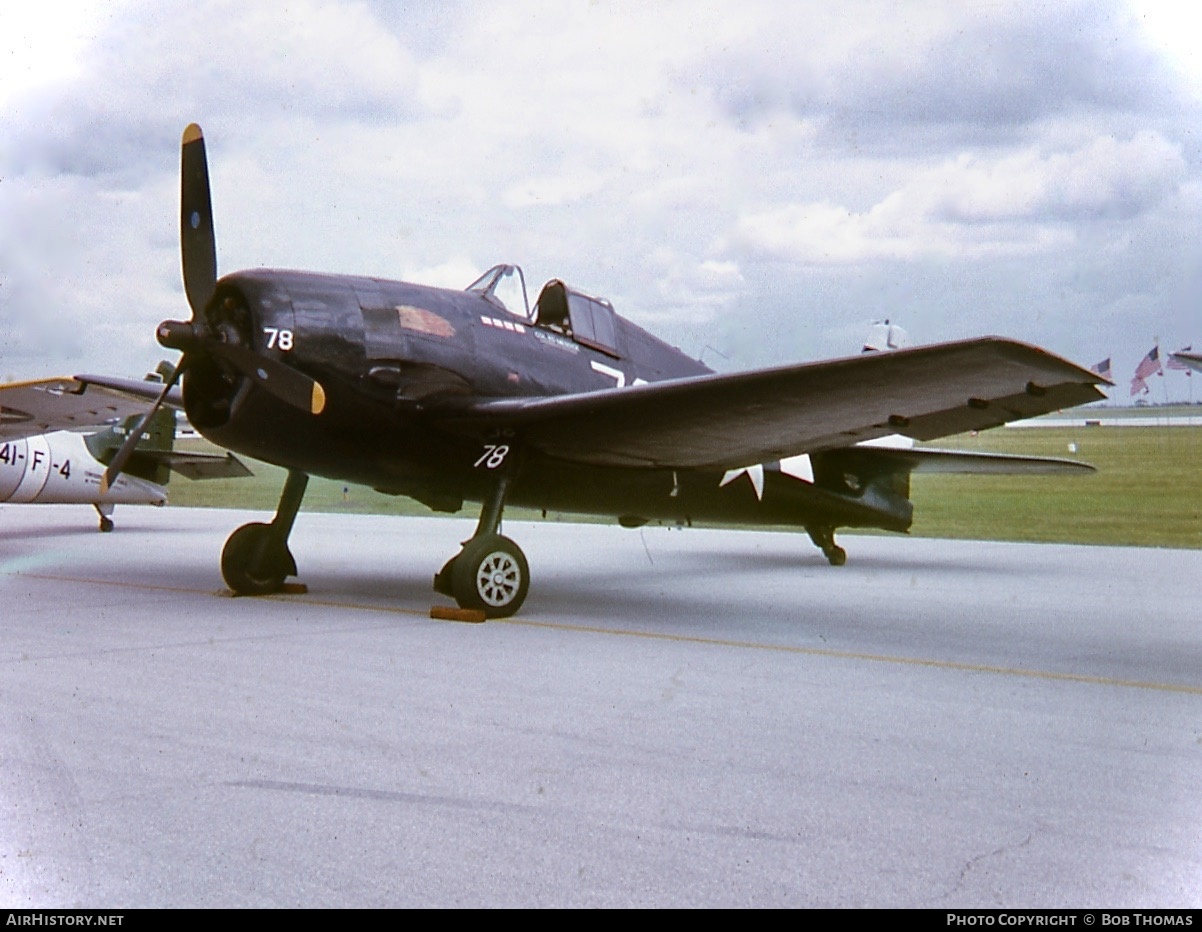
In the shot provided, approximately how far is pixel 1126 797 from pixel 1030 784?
0.26 m

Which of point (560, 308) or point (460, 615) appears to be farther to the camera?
point (560, 308)

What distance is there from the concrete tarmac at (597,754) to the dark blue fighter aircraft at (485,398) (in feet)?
3.18

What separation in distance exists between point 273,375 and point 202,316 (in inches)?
25.1

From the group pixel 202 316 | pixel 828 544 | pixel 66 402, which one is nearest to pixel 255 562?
pixel 202 316

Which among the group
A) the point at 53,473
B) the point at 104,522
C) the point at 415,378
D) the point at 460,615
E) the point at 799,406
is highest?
the point at 415,378

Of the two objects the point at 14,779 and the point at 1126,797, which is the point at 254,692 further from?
the point at 1126,797

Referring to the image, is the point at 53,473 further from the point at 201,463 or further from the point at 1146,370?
the point at 1146,370

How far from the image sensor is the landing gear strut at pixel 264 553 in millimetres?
8039

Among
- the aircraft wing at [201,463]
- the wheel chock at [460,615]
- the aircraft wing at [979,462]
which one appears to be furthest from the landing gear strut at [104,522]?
the aircraft wing at [979,462]

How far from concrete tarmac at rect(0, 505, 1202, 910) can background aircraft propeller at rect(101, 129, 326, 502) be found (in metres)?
1.48

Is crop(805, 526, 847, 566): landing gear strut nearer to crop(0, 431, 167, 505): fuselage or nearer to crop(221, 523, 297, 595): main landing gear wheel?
crop(221, 523, 297, 595): main landing gear wheel

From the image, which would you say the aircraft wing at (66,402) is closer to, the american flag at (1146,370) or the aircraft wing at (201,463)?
the aircraft wing at (201,463)

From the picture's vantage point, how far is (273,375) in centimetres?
662

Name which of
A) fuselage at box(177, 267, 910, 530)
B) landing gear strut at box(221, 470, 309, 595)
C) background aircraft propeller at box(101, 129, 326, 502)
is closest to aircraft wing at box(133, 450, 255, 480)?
landing gear strut at box(221, 470, 309, 595)
